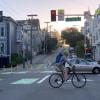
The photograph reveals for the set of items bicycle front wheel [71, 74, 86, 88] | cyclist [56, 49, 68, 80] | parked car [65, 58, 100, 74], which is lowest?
parked car [65, 58, 100, 74]

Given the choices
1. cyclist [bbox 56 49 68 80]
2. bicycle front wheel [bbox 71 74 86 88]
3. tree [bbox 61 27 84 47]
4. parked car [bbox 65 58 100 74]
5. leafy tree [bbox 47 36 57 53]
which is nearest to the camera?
cyclist [bbox 56 49 68 80]

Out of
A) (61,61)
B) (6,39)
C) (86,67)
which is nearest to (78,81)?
(61,61)

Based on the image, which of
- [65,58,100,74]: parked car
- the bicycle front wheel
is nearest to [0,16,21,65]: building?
[65,58,100,74]: parked car

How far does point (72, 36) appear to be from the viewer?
145750 mm

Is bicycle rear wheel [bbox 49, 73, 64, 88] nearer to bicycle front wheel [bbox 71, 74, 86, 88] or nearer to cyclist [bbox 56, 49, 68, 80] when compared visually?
cyclist [bbox 56, 49, 68, 80]

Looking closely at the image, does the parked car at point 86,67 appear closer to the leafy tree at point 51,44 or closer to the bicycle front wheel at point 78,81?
the bicycle front wheel at point 78,81

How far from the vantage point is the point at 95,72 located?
38.1 meters

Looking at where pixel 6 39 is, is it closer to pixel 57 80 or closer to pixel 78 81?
pixel 57 80

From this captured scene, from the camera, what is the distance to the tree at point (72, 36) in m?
144

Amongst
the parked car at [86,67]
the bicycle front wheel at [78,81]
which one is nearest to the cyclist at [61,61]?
the bicycle front wheel at [78,81]

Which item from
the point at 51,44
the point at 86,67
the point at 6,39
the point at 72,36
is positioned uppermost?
the point at 72,36

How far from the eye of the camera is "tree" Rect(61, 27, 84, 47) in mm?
143625

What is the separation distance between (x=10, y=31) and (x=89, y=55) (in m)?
23.4

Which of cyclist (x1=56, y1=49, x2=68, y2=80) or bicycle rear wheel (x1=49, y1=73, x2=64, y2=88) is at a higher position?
cyclist (x1=56, y1=49, x2=68, y2=80)
